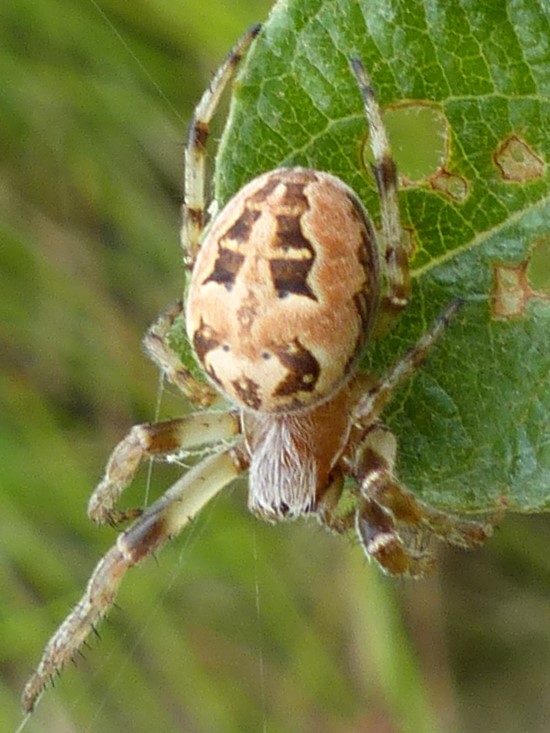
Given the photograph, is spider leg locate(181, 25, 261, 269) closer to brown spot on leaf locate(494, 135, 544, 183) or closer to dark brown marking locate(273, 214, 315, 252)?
dark brown marking locate(273, 214, 315, 252)

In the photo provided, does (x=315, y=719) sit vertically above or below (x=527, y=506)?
below

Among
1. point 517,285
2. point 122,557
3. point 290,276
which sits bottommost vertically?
point 122,557

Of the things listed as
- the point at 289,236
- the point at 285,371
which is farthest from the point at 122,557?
the point at 289,236

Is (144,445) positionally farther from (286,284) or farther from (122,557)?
(286,284)

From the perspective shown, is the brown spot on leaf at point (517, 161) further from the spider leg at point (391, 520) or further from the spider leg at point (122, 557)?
the spider leg at point (122, 557)

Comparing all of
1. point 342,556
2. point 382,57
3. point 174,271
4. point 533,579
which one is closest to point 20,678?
point 342,556

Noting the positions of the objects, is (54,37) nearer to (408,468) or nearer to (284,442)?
(284,442)

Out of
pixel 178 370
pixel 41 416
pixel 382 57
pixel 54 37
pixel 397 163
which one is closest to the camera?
pixel 382 57
